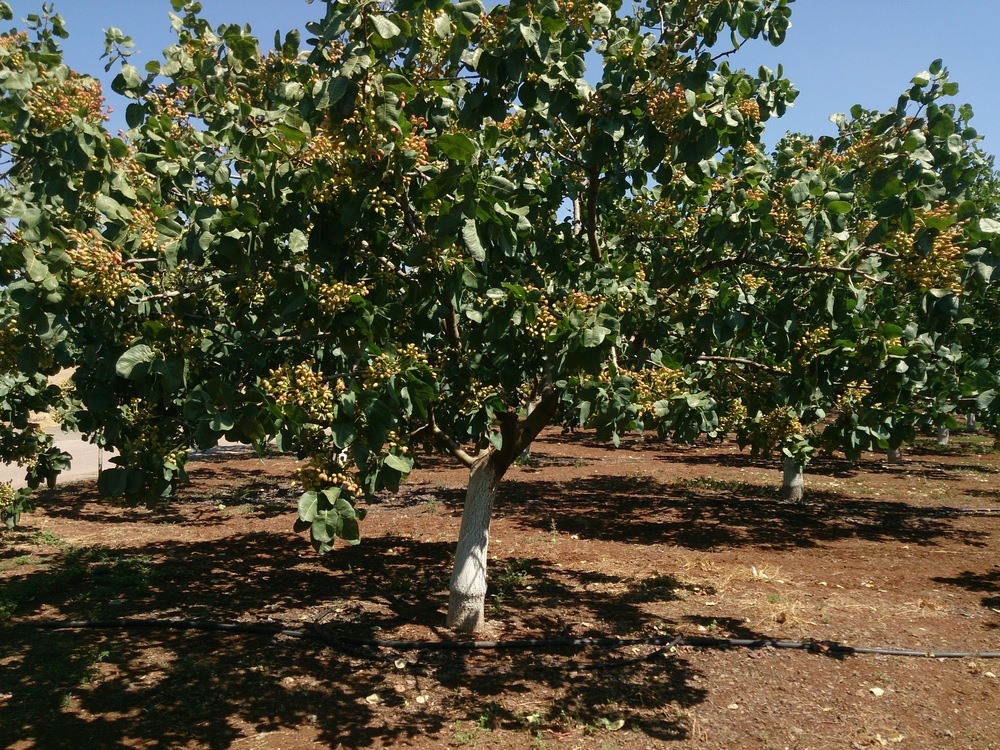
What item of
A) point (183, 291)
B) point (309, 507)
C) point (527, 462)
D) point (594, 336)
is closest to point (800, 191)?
point (594, 336)

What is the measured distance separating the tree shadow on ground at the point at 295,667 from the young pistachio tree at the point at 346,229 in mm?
1972

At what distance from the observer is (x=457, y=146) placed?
11.1 ft

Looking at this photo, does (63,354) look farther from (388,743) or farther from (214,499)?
(214,499)

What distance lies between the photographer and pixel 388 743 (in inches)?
189

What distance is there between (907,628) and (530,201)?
548 centimetres

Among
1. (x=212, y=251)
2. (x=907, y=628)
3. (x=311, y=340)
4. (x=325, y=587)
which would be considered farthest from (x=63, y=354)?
A: (x=907, y=628)

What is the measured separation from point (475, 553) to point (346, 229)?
3.66 meters

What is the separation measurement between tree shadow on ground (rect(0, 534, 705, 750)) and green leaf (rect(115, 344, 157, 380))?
→ 2584mm

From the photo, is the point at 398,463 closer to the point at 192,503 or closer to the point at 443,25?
the point at 443,25

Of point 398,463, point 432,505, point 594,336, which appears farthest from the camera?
point 432,505

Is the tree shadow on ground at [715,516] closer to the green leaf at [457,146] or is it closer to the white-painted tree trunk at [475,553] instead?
the white-painted tree trunk at [475,553]

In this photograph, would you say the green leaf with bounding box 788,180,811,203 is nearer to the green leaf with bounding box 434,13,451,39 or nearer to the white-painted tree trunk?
the green leaf with bounding box 434,13,451,39

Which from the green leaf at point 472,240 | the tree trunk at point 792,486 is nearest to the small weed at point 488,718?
the green leaf at point 472,240

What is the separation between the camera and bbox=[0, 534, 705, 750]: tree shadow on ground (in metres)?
5.04
